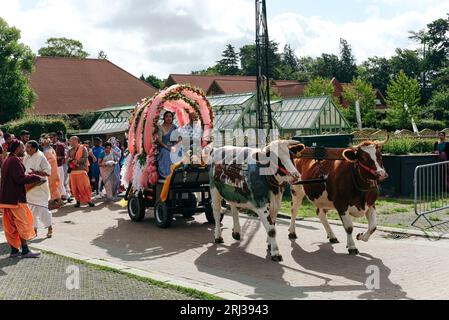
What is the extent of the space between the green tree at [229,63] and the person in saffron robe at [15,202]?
344 ft

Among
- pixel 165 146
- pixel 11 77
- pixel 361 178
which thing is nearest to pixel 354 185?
pixel 361 178

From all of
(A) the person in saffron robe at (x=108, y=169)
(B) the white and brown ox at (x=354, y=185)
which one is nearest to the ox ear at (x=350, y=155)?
(B) the white and brown ox at (x=354, y=185)

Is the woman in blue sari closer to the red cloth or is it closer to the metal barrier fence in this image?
Answer: the red cloth

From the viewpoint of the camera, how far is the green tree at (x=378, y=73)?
87.2 m

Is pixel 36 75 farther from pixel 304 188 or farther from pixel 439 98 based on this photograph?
pixel 304 188

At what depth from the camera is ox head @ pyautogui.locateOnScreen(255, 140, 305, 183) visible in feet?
29.7

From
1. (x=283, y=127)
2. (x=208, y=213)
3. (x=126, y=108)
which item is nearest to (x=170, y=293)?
(x=208, y=213)

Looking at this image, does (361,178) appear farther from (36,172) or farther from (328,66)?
(328,66)

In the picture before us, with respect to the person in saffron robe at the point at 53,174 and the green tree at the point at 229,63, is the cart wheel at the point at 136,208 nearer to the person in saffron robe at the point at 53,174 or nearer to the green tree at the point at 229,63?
the person in saffron robe at the point at 53,174

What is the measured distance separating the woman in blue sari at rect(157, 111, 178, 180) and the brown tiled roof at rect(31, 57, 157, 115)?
1542 inches

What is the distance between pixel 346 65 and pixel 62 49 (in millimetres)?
53207

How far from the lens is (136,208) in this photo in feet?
43.8

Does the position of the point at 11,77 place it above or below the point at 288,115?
above
